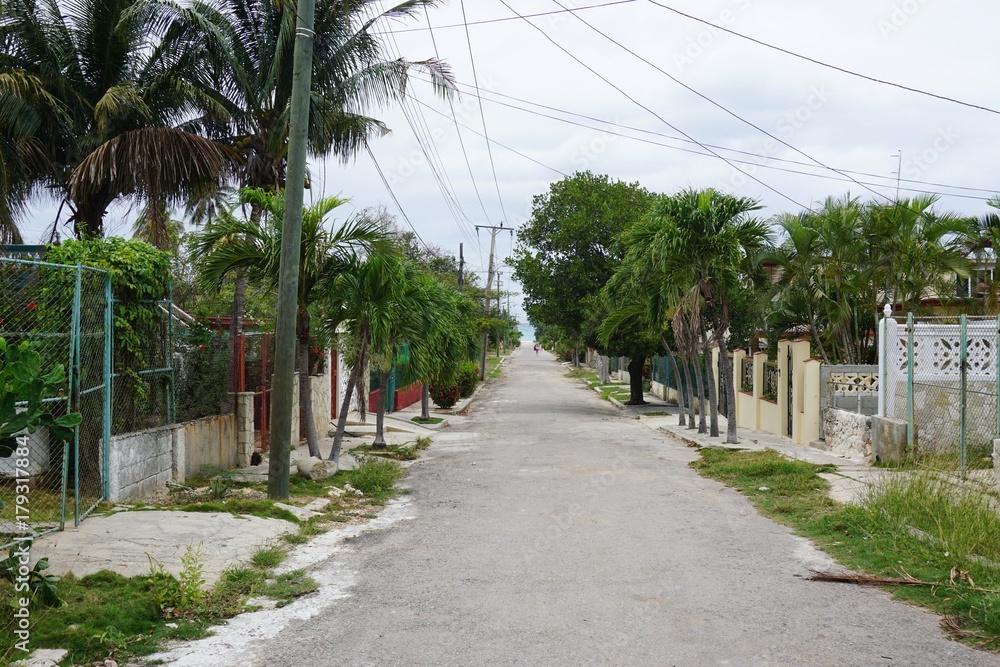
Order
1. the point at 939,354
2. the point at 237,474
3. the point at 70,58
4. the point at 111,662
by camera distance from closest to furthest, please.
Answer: the point at 111,662, the point at 237,474, the point at 939,354, the point at 70,58

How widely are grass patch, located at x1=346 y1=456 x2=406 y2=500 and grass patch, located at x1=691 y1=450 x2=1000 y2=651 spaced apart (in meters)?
5.34

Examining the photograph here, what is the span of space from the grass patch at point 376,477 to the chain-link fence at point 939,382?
8.01m

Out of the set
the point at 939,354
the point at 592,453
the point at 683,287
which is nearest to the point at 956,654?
the point at 939,354

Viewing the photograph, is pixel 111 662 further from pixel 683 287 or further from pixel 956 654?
pixel 683 287

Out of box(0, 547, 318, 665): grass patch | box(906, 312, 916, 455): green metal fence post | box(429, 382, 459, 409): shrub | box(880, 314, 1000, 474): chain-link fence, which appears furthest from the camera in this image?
box(429, 382, 459, 409): shrub

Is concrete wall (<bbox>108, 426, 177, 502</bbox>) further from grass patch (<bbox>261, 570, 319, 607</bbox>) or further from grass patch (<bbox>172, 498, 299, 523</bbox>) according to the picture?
grass patch (<bbox>261, 570, 319, 607</bbox>)

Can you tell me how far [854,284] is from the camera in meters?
19.7

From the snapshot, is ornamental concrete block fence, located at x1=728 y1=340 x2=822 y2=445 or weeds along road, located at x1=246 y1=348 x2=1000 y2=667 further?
ornamental concrete block fence, located at x1=728 y1=340 x2=822 y2=445

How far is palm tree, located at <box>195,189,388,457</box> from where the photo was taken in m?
12.1

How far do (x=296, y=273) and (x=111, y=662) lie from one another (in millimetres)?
6324

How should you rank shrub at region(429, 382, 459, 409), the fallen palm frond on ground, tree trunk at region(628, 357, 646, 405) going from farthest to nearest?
1. tree trunk at region(628, 357, 646, 405)
2. shrub at region(429, 382, 459, 409)
3. the fallen palm frond on ground

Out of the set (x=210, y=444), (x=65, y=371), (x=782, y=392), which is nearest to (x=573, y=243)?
(x=782, y=392)

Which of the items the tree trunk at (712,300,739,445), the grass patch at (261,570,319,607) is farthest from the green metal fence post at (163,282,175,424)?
the tree trunk at (712,300,739,445)

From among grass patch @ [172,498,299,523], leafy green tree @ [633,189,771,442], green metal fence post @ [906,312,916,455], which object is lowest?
grass patch @ [172,498,299,523]
